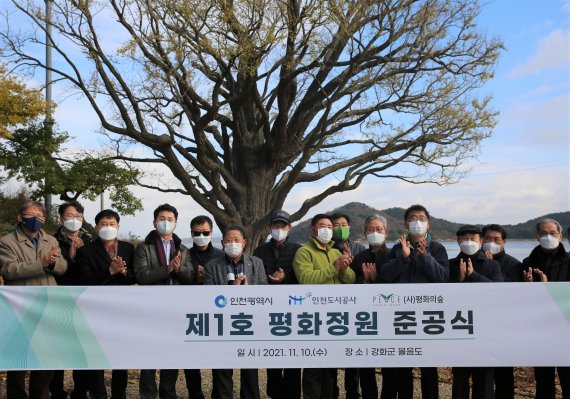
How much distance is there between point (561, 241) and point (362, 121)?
1664 cm

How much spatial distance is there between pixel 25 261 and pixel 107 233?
740 mm

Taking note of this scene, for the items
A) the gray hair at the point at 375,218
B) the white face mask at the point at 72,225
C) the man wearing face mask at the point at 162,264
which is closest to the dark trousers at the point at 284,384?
the man wearing face mask at the point at 162,264

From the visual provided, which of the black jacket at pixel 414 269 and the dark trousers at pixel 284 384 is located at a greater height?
the black jacket at pixel 414 269

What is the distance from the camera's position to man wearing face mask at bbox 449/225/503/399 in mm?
5320

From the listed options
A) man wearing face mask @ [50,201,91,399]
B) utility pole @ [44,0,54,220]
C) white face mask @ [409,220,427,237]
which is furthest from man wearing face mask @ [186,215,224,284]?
utility pole @ [44,0,54,220]

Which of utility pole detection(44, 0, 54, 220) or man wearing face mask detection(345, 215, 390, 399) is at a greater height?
utility pole detection(44, 0, 54, 220)

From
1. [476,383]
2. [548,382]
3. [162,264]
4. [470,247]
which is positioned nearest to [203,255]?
[162,264]

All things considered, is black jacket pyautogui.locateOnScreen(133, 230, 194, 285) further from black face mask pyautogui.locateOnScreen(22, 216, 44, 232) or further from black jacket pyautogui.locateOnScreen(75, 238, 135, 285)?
black face mask pyautogui.locateOnScreen(22, 216, 44, 232)

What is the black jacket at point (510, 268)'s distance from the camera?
5.82 m

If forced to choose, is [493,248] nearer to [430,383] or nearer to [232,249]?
[430,383]

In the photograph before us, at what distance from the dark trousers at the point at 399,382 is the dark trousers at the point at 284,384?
2.67 ft

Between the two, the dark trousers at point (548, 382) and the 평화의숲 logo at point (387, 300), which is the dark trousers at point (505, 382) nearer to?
the dark trousers at point (548, 382)

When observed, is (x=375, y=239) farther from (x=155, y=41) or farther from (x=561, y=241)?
(x=155, y=41)

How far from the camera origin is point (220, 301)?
530 cm
